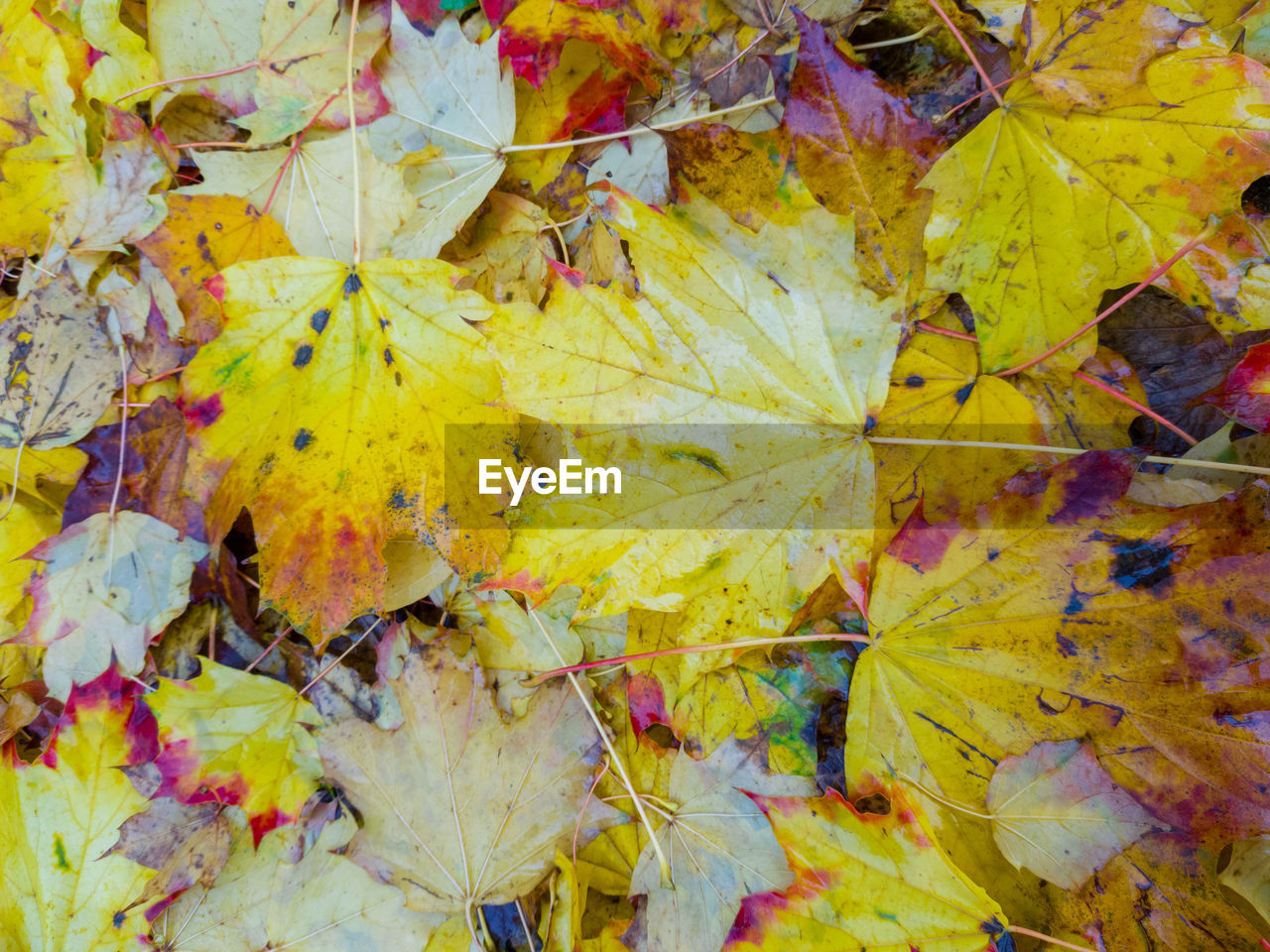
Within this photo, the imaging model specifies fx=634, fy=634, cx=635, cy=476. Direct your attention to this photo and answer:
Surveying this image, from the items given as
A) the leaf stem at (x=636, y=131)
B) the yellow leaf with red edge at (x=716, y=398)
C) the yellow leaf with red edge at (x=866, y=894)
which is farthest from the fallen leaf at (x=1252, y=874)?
the leaf stem at (x=636, y=131)

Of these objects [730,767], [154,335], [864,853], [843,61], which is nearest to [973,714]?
[864,853]

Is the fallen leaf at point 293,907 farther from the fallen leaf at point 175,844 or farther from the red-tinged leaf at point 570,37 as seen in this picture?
the red-tinged leaf at point 570,37

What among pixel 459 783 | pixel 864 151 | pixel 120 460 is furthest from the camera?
pixel 120 460

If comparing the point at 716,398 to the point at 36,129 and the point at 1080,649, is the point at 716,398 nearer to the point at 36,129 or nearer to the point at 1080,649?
the point at 1080,649

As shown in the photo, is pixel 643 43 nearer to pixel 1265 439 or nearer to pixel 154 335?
pixel 154 335
